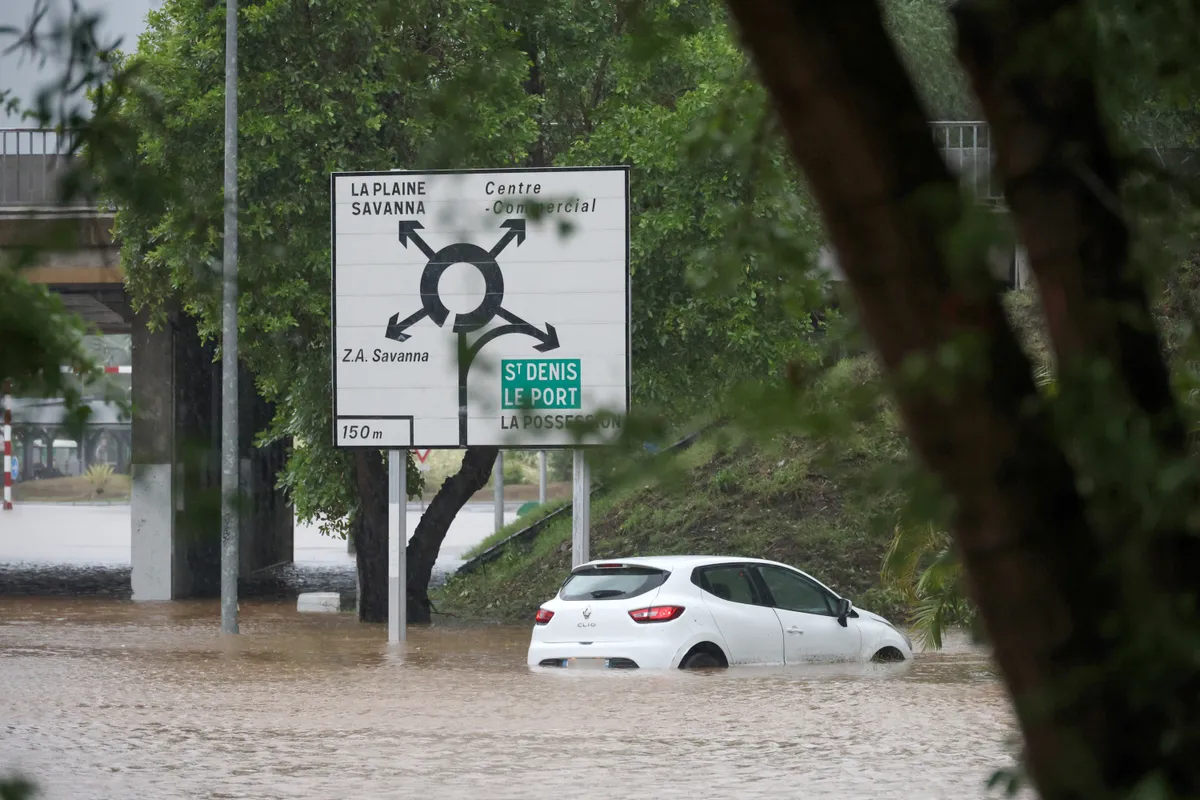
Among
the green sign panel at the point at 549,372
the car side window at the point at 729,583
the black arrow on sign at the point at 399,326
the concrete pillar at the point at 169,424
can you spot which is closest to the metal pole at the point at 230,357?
the concrete pillar at the point at 169,424

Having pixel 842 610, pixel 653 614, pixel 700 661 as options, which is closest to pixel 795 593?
pixel 842 610

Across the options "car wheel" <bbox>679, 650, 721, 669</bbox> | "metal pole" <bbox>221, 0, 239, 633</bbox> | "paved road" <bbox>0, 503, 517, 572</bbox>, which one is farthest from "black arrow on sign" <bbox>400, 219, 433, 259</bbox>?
"paved road" <bbox>0, 503, 517, 572</bbox>

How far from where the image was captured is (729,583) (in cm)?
1606

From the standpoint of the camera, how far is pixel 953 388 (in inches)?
86.3

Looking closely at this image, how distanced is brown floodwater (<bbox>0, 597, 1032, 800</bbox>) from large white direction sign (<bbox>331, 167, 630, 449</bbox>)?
2799mm

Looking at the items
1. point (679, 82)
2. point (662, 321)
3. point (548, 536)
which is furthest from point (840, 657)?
point (548, 536)

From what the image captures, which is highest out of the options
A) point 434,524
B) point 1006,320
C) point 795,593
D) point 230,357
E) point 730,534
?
point 230,357

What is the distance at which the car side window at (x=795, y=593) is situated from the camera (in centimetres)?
1659

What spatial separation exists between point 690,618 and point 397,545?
669 cm

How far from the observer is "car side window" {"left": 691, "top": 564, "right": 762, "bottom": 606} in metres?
15.8

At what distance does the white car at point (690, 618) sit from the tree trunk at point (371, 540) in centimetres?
861

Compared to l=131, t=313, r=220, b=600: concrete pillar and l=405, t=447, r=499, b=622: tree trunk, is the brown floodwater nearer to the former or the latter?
l=405, t=447, r=499, b=622: tree trunk

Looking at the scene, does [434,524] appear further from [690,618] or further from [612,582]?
[690,618]

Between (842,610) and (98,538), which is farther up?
(842,610)
